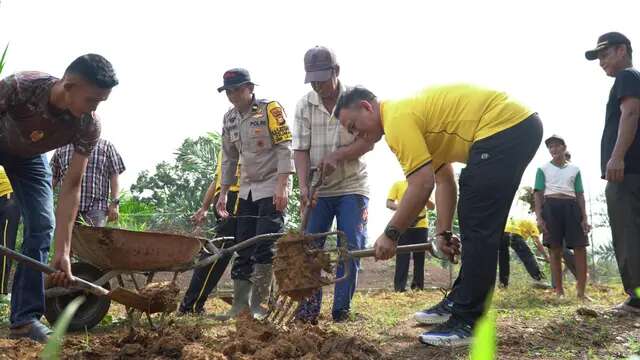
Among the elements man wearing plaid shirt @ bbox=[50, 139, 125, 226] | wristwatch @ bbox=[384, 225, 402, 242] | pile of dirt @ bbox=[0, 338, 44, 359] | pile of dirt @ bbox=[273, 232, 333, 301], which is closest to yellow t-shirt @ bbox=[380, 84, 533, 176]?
wristwatch @ bbox=[384, 225, 402, 242]

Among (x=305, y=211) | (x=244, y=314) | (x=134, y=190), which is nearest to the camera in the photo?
(x=244, y=314)

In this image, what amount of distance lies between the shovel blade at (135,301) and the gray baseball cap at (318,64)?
196cm

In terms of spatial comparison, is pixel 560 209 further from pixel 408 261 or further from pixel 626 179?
pixel 408 261

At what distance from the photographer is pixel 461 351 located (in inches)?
134

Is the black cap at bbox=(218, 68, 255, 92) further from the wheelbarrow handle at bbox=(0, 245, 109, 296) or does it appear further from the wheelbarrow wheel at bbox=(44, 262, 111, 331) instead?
the wheelbarrow handle at bbox=(0, 245, 109, 296)

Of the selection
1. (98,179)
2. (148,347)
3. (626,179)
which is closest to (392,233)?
(148,347)

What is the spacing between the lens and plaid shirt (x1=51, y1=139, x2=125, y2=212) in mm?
6387

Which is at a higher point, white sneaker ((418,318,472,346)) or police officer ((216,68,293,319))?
police officer ((216,68,293,319))

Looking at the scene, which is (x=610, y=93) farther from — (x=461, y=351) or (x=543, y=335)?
(x=461, y=351)

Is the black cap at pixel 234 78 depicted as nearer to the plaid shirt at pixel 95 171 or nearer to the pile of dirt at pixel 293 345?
the plaid shirt at pixel 95 171

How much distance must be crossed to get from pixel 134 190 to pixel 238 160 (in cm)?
1280

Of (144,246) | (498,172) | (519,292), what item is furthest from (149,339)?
(519,292)

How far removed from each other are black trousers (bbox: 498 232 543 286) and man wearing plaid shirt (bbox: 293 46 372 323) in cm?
541

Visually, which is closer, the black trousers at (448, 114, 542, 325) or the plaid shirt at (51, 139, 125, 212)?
the black trousers at (448, 114, 542, 325)
